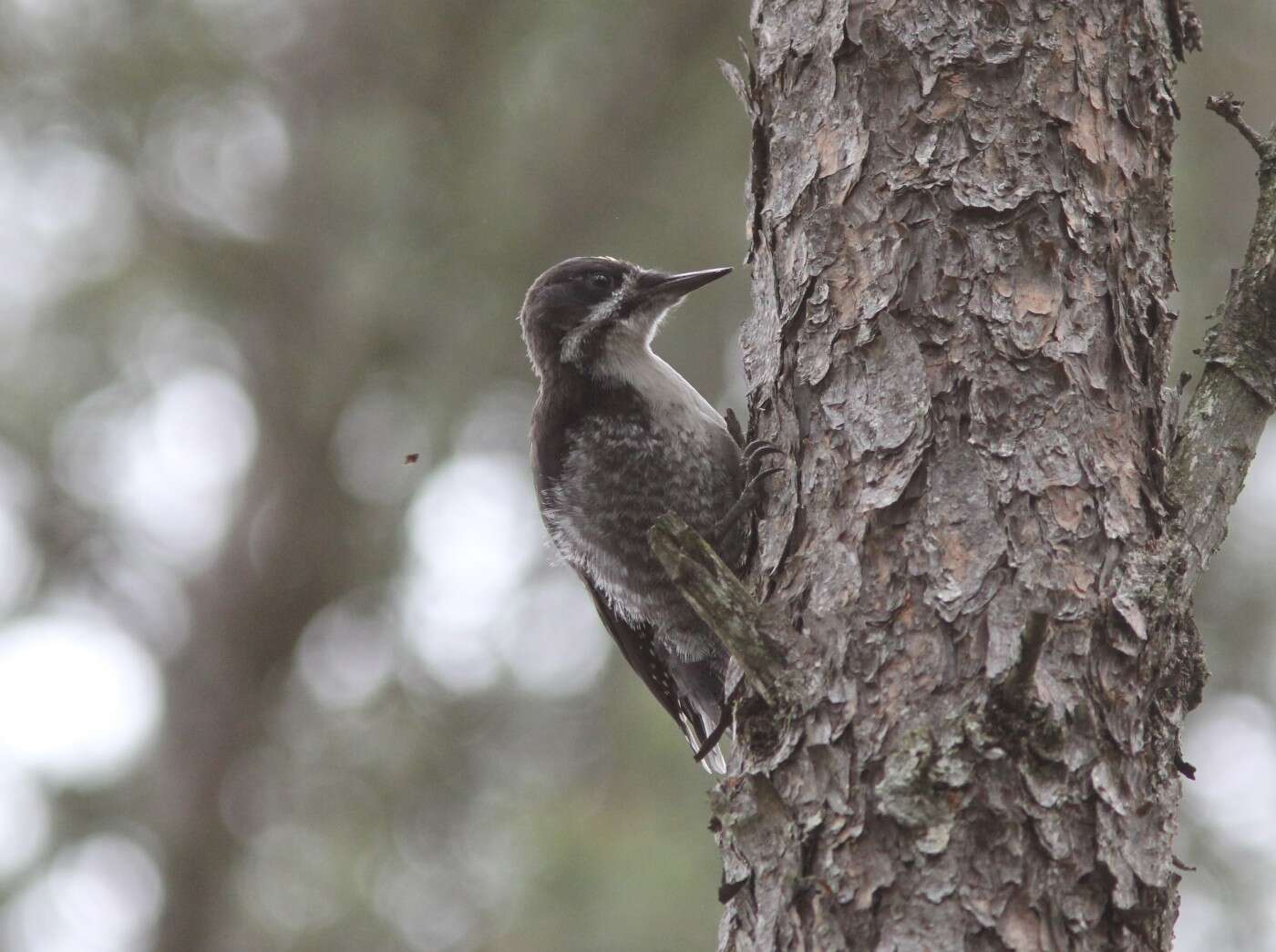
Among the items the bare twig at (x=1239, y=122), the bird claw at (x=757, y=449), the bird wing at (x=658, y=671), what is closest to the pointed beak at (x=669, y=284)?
the bird wing at (x=658, y=671)

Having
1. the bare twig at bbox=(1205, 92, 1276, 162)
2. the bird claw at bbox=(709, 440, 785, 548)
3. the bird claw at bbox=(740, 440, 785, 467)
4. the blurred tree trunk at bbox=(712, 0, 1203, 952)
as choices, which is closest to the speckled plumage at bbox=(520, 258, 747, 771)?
the bird claw at bbox=(709, 440, 785, 548)

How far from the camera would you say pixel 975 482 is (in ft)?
6.55

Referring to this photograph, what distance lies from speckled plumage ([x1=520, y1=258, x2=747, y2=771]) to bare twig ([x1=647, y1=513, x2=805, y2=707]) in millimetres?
1030

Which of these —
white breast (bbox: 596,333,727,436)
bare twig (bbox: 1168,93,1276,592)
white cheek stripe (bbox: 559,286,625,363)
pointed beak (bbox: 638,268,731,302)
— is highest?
pointed beak (bbox: 638,268,731,302)

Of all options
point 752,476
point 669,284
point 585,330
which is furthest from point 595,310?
point 752,476

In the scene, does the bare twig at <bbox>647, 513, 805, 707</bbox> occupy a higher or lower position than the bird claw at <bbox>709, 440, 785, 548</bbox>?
lower

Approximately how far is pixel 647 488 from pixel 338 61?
144 inches

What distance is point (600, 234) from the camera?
18.9 ft

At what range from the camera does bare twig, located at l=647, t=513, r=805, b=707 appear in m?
2.01

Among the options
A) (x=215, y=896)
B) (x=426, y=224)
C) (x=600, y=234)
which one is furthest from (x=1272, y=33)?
(x=215, y=896)

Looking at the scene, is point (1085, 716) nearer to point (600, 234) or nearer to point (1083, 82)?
point (1083, 82)

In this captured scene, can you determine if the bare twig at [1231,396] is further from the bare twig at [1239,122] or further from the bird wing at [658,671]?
the bird wing at [658,671]

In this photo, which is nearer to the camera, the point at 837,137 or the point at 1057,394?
the point at 1057,394

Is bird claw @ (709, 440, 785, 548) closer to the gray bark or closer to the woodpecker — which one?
the gray bark
